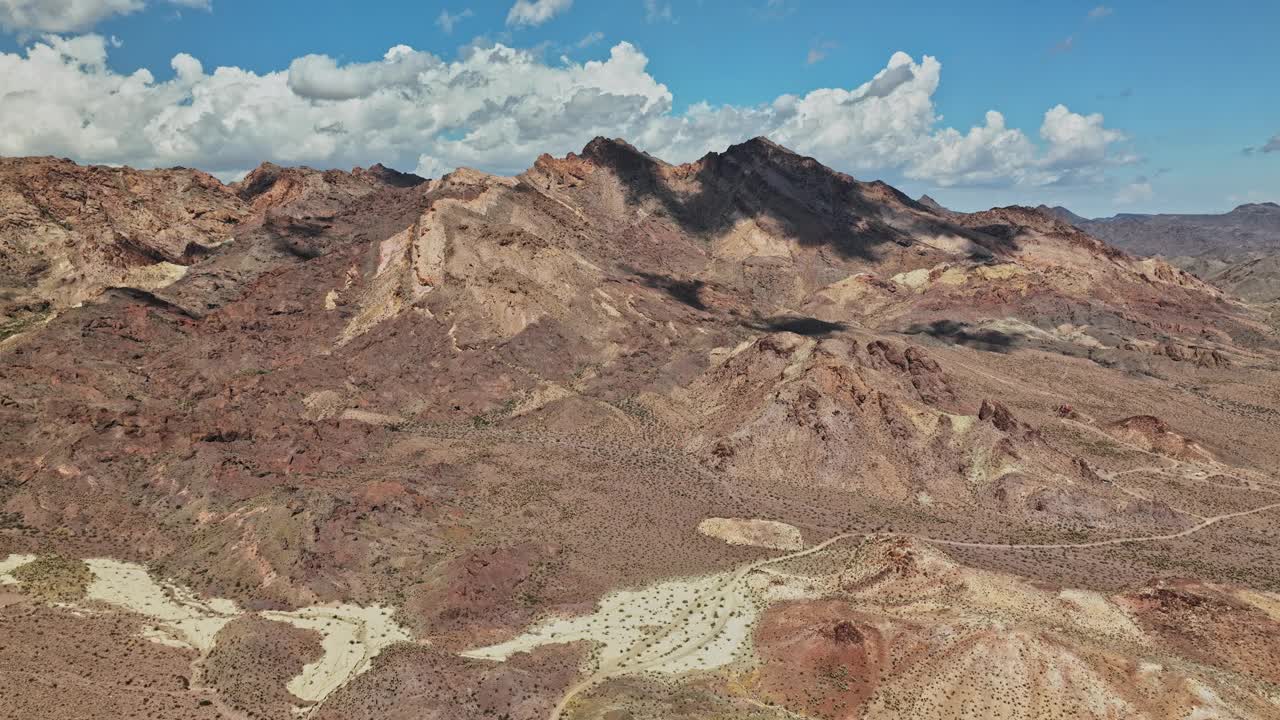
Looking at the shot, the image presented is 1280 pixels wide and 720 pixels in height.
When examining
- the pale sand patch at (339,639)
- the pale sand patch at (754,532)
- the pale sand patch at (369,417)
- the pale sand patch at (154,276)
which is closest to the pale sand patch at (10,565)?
the pale sand patch at (339,639)

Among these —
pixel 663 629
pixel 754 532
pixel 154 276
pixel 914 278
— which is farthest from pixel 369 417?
pixel 914 278

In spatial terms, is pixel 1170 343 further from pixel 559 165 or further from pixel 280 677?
pixel 280 677

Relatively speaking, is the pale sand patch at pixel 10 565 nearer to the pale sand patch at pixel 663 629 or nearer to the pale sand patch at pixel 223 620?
the pale sand patch at pixel 223 620

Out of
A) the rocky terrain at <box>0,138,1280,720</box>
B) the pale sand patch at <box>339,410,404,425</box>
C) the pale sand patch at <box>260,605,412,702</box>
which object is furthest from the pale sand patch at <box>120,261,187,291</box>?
the pale sand patch at <box>260,605,412,702</box>

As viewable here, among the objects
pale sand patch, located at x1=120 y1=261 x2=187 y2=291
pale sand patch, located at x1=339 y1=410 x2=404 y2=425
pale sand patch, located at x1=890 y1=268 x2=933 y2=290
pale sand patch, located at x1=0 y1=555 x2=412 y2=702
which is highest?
pale sand patch, located at x1=120 y1=261 x2=187 y2=291

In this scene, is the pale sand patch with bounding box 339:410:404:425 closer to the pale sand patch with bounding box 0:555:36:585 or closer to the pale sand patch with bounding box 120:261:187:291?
the pale sand patch with bounding box 0:555:36:585

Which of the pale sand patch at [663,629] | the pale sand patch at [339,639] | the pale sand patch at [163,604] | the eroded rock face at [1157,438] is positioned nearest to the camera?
the pale sand patch at [339,639]
